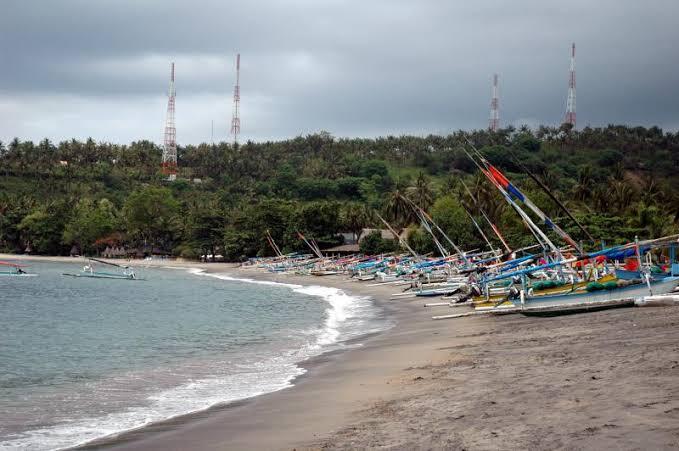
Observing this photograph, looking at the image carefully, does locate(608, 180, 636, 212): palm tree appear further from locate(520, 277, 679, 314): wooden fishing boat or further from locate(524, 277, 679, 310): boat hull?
locate(520, 277, 679, 314): wooden fishing boat

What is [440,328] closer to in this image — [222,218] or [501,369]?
[501,369]

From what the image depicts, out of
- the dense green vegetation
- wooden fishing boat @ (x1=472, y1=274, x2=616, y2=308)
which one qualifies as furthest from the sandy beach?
the dense green vegetation

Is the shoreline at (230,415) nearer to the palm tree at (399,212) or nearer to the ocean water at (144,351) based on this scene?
the ocean water at (144,351)

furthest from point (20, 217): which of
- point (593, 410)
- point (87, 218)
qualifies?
point (593, 410)

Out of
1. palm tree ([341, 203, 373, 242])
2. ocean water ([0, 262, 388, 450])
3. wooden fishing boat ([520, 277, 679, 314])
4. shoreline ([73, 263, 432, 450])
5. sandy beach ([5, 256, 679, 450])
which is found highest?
palm tree ([341, 203, 373, 242])

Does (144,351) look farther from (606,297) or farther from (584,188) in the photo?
(584,188)

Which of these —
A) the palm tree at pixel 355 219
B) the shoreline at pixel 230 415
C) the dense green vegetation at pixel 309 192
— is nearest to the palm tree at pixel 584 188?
the dense green vegetation at pixel 309 192

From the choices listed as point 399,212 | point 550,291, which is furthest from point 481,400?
point 399,212

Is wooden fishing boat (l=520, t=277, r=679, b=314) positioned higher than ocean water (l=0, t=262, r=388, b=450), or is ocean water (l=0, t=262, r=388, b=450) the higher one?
wooden fishing boat (l=520, t=277, r=679, b=314)

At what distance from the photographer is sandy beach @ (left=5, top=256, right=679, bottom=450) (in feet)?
32.1

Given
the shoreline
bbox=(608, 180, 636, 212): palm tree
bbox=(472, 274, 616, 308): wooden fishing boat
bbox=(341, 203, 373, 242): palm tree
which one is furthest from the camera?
bbox=(341, 203, 373, 242): palm tree

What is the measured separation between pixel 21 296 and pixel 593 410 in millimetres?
54115

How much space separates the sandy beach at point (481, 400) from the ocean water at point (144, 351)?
1659 mm

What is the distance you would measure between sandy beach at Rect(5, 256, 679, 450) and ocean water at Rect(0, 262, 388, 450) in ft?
5.44
